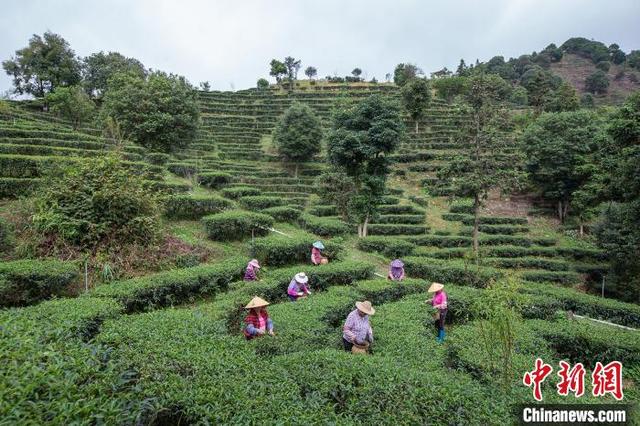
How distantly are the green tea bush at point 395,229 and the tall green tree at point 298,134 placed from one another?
13615 millimetres

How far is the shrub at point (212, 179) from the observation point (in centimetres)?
2298

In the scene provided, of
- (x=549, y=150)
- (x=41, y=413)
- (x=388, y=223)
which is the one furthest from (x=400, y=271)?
(x=549, y=150)

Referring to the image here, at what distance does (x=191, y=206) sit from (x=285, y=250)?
15.7 ft

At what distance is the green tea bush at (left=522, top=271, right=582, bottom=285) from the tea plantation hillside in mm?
66

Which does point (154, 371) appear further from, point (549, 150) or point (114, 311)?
point (549, 150)

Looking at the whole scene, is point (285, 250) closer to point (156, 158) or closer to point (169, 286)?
point (169, 286)

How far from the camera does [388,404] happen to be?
4441mm

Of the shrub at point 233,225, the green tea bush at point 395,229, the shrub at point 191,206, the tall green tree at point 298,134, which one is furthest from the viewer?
the tall green tree at point 298,134

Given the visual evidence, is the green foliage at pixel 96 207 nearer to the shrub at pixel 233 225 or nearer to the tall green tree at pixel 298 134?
the shrub at pixel 233 225

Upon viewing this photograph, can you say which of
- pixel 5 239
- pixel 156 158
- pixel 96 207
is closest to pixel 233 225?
pixel 96 207

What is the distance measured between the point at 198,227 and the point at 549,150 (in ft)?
85.8

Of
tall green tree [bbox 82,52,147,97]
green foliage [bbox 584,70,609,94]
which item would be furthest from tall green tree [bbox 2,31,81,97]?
green foliage [bbox 584,70,609,94]

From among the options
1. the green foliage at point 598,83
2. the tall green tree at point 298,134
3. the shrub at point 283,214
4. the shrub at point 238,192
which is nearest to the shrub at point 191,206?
the shrub at point 283,214

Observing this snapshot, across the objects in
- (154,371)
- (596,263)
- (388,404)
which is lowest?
(596,263)
